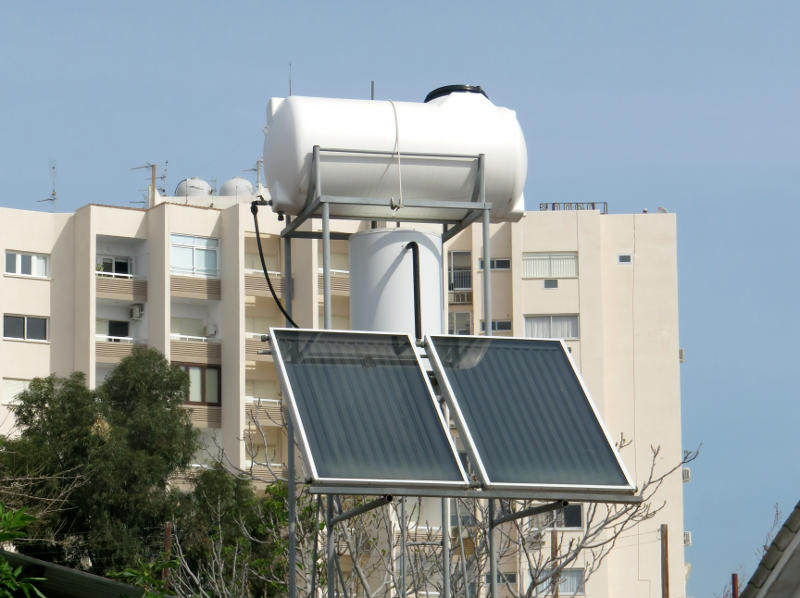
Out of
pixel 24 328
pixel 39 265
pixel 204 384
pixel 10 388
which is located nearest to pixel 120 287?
pixel 39 265

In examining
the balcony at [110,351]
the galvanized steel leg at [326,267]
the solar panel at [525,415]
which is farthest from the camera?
the balcony at [110,351]

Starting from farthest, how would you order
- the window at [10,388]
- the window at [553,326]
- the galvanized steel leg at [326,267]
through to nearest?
the window at [553,326]
the window at [10,388]
the galvanized steel leg at [326,267]

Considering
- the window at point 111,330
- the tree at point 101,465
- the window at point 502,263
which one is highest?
the window at point 502,263

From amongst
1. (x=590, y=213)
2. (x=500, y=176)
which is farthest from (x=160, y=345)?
(x=500, y=176)

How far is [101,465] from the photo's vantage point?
46188mm

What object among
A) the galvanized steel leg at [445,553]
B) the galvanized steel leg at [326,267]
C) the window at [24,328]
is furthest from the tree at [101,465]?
the galvanized steel leg at [445,553]

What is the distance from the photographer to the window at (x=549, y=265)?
2462 inches

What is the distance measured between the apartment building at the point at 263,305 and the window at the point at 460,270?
21 centimetres

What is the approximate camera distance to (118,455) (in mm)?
46750

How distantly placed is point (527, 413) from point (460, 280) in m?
56.7

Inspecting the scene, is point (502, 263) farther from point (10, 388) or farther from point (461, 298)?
point (10, 388)

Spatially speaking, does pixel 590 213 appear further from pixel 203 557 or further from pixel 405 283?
pixel 405 283

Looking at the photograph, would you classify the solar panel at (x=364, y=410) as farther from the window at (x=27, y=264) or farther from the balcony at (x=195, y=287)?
the balcony at (x=195, y=287)

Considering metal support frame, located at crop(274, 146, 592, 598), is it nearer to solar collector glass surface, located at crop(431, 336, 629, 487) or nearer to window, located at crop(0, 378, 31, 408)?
solar collector glass surface, located at crop(431, 336, 629, 487)
